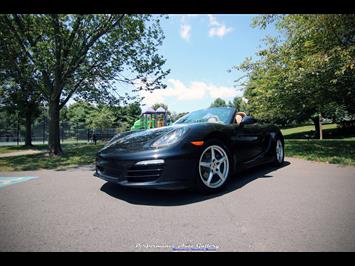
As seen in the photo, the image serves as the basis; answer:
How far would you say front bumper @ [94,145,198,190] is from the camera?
8.11ft

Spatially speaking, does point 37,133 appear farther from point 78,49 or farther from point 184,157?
point 184,157

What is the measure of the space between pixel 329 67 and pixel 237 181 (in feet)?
17.1

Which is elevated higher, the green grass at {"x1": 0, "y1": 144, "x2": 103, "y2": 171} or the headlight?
the headlight

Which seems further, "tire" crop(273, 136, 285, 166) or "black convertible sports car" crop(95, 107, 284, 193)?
"tire" crop(273, 136, 285, 166)

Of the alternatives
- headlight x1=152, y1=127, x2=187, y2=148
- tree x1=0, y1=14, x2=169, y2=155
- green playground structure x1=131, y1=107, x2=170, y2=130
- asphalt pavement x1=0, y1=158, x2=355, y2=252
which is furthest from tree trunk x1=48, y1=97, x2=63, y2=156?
green playground structure x1=131, y1=107, x2=170, y2=130

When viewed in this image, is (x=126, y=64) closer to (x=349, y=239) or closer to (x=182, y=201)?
(x=182, y=201)

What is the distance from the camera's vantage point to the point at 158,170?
2.47 m

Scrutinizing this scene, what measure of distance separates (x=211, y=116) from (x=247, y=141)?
83cm

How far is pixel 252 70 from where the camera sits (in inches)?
434

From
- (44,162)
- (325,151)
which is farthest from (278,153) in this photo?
(44,162)

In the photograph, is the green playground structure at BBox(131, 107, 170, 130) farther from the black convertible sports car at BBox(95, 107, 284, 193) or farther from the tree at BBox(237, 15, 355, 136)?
the black convertible sports car at BBox(95, 107, 284, 193)
